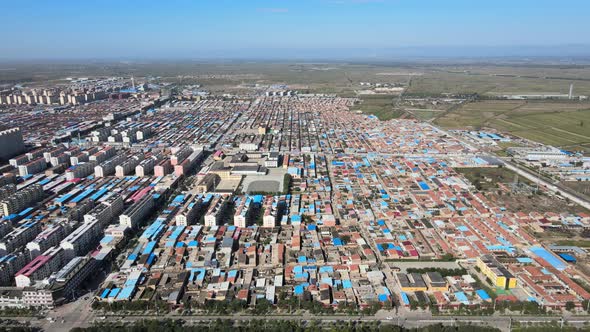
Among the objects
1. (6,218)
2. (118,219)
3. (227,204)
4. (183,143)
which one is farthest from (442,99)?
(6,218)

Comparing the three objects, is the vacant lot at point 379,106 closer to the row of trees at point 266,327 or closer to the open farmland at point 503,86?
the open farmland at point 503,86

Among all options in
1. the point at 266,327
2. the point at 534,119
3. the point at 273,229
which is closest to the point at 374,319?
the point at 266,327

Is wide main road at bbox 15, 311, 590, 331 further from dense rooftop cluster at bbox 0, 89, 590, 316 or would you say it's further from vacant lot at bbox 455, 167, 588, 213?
vacant lot at bbox 455, 167, 588, 213

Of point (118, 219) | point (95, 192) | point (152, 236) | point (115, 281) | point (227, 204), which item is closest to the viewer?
point (115, 281)

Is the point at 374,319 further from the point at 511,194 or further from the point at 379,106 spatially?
the point at 379,106

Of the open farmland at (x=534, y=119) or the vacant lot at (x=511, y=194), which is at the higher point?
the open farmland at (x=534, y=119)

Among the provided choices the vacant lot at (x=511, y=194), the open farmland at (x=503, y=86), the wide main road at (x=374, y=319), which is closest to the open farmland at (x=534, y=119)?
the vacant lot at (x=511, y=194)

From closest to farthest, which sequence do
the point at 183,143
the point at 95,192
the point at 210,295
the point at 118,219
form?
the point at 210,295
the point at 118,219
the point at 95,192
the point at 183,143

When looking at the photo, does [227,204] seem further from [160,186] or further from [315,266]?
[315,266]
